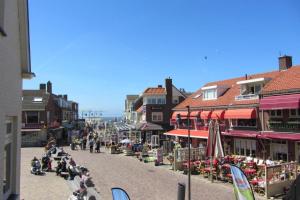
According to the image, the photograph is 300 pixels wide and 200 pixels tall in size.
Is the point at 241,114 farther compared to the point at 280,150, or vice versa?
the point at 241,114

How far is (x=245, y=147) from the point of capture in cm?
3291

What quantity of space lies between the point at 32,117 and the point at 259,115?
122 feet

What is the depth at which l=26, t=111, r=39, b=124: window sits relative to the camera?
185 ft

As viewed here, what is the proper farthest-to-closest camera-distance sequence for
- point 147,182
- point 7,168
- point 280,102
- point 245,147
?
point 245,147, point 280,102, point 147,182, point 7,168

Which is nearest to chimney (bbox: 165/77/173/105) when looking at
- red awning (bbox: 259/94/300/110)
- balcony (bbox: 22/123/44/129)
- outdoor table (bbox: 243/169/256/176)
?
balcony (bbox: 22/123/44/129)

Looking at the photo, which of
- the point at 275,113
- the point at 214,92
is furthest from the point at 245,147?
the point at 214,92

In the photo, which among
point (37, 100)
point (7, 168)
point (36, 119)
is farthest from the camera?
point (37, 100)

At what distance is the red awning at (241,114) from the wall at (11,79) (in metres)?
25.9

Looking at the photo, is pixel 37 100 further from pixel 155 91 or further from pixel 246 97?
pixel 246 97

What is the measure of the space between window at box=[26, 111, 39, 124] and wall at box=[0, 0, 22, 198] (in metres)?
50.1

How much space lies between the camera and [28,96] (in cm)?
6081

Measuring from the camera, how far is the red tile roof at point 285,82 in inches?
1137

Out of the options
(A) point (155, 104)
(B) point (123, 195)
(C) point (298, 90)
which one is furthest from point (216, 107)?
(B) point (123, 195)

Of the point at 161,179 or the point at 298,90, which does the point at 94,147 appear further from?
the point at 298,90
